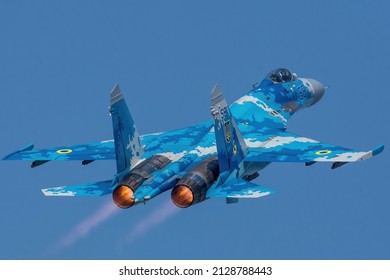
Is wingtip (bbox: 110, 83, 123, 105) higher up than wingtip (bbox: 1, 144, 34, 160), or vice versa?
wingtip (bbox: 110, 83, 123, 105)

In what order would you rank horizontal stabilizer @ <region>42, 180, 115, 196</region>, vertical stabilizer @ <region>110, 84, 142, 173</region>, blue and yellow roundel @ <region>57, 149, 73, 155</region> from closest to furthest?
1. horizontal stabilizer @ <region>42, 180, 115, 196</region>
2. vertical stabilizer @ <region>110, 84, 142, 173</region>
3. blue and yellow roundel @ <region>57, 149, 73, 155</region>

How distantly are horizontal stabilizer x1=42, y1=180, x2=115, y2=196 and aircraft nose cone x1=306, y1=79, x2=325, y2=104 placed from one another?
47.0 feet

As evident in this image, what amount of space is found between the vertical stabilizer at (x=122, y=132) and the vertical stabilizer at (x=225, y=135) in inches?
124

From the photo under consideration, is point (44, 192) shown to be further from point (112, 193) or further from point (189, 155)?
point (189, 155)

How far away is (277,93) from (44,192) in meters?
13.7

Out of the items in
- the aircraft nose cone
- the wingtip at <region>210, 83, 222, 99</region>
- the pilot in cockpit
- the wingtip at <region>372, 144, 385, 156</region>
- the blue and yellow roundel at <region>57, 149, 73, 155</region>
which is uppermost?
the wingtip at <region>210, 83, 222, 99</region>

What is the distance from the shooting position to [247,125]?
59000mm

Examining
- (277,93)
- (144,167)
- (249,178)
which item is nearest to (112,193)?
(144,167)

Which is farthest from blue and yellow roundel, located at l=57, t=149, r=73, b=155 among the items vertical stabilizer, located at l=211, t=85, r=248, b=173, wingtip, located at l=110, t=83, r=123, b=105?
vertical stabilizer, located at l=211, t=85, r=248, b=173

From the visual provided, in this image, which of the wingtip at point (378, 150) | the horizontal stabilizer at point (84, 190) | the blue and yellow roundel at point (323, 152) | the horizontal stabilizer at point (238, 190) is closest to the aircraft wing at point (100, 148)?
the horizontal stabilizer at point (84, 190)

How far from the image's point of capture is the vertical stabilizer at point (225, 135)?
52.1 meters

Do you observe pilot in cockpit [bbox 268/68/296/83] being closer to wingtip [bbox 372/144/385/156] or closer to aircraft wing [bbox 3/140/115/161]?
aircraft wing [bbox 3/140/115/161]

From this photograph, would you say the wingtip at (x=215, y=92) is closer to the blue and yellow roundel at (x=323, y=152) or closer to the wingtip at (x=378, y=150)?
the blue and yellow roundel at (x=323, y=152)

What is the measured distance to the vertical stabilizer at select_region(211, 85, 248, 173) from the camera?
171ft
